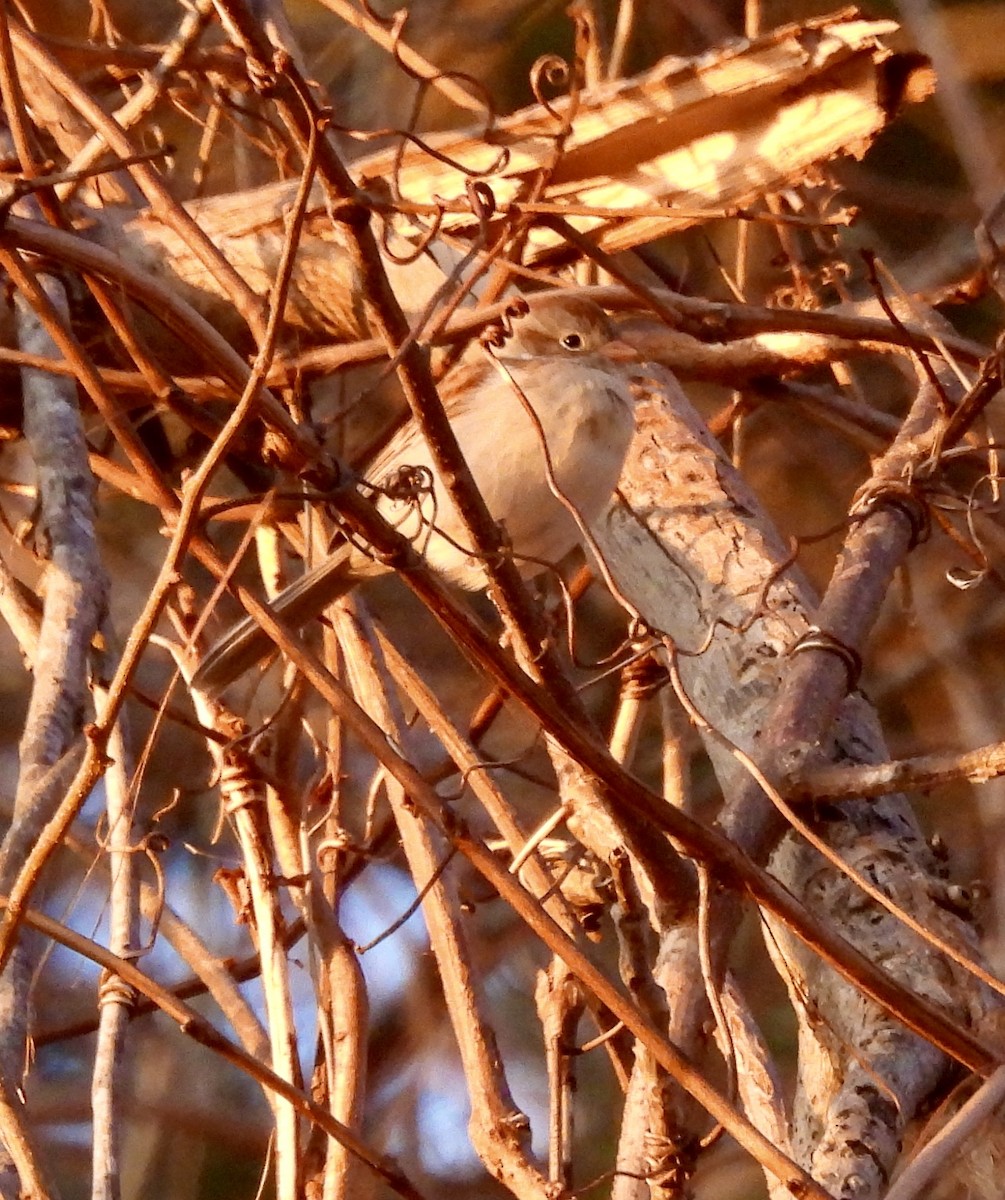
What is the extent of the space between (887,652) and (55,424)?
244 centimetres

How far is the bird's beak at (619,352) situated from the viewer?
8.65 ft

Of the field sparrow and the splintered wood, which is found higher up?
the splintered wood

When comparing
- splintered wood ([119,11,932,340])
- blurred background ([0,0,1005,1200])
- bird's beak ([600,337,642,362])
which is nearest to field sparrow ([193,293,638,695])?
bird's beak ([600,337,642,362])

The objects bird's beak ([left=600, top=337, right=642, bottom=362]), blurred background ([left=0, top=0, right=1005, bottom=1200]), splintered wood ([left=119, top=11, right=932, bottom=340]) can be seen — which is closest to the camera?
splintered wood ([left=119, top=11, right=932, bottom=340])

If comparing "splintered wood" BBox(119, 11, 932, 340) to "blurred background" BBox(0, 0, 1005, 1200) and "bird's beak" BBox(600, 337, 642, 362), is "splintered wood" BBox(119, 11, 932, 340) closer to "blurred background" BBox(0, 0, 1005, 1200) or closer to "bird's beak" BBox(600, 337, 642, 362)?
"bird's beak" BBox(600, 337, 642, 362)

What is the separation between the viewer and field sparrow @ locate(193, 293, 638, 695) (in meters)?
2.33

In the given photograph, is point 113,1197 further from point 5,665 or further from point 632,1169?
point 5,665

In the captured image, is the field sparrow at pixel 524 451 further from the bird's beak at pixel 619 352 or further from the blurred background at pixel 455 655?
the blurred background at pixel 455 655

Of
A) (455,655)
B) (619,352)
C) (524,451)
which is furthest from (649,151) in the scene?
(455,655)

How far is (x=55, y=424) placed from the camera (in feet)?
7.49

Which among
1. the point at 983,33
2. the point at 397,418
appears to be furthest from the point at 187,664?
the point at 983,33

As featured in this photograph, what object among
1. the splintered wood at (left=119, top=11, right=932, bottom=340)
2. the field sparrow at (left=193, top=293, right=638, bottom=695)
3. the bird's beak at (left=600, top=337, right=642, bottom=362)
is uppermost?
the splintered wood at (left=119, top=11, right=932, bottom=340)

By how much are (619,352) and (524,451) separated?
312mm

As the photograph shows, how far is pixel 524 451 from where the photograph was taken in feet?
8.05
